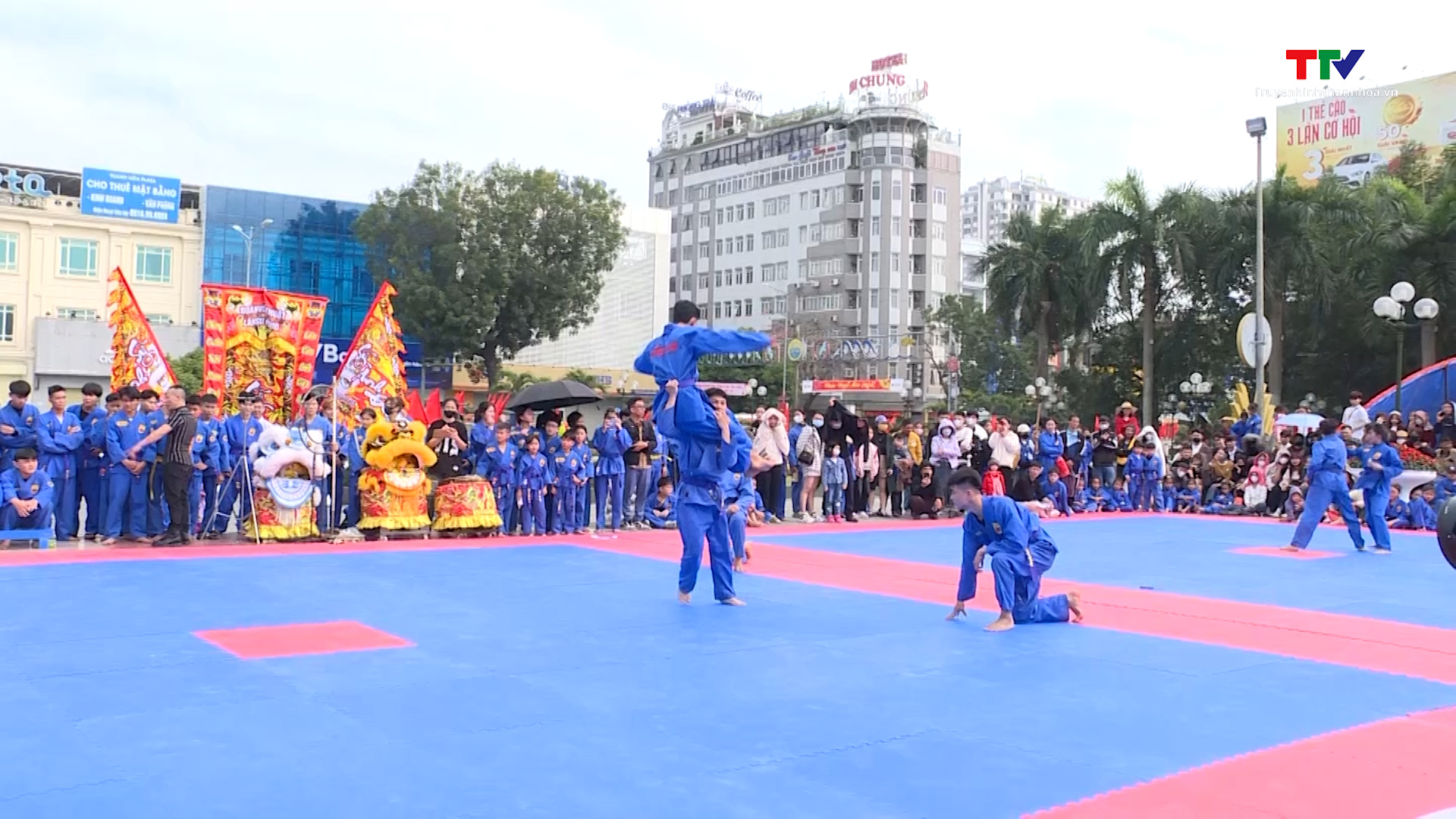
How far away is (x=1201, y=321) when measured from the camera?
36281 mm

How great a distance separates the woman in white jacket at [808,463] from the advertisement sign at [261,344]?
23.2ft

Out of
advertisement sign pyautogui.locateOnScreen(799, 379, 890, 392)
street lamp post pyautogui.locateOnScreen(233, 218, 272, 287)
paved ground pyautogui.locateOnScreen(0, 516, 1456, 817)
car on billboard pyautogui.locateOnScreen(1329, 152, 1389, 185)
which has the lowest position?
paved ground pyautogui.locateOnScreen(0, 516, 1456, 817)

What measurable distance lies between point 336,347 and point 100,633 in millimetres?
37183

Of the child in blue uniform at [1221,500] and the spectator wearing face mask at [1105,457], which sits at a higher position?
the spectator wearing face mask at [1105,457]

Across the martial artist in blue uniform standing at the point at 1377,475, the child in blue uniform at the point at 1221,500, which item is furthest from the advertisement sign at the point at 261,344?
the child in blue uniform at the point at 1221,500

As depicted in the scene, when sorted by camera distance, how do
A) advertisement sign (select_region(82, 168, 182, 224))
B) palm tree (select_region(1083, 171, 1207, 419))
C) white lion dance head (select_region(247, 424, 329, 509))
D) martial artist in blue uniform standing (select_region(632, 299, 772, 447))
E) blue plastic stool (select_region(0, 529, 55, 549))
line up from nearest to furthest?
1. martial artist in blue uniform standing (select_region(632, 299, 772, 447))
2. blue plastic stool (select_region(0, 529, 55, 549))
3. white lion dance head (select_region(247, 424, 329, 509))
4. palm tree (select_region(1083, 171, 1207, 419))
5. advertisement sign (select_region(82, 168, 182, 224))

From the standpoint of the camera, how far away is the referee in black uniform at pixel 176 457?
12.1 metres

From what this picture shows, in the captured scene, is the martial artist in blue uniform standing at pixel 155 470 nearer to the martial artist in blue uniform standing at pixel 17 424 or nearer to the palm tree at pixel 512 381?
the martial artist in blue uniform standing at pixel 17 424

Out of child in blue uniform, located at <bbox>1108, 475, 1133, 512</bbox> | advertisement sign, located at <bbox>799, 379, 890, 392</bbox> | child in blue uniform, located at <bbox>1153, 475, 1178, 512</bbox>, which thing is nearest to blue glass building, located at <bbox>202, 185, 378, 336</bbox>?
advertisement sign, located at <bbox>799, 379, 890, 392</bbox>

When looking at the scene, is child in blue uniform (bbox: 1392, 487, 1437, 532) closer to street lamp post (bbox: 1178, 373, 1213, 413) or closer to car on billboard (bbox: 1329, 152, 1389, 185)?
street lamp post (bbox: 1178, 373, 1213, 413)

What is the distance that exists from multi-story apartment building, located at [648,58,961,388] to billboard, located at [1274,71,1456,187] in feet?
58.4

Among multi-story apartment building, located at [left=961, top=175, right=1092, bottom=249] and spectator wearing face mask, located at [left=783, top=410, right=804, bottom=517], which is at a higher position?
multi-story apartment building, located at [left=961, top=175, right=1092, bottom=249]

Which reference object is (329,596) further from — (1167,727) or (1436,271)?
(1436,271)

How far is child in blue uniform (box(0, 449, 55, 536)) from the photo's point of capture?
1130cm
